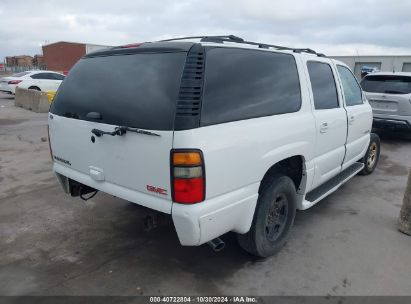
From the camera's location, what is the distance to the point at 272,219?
3.31m

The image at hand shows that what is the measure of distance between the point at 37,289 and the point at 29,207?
1.83 metres

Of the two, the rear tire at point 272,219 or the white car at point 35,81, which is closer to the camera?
the rear tire at point 272,219

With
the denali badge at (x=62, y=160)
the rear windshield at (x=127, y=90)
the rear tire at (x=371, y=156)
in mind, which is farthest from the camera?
the rear tire at (x=371, y=156)

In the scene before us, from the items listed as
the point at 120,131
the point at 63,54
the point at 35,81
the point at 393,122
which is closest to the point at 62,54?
the point at 63,54

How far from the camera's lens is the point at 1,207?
14.4 feet

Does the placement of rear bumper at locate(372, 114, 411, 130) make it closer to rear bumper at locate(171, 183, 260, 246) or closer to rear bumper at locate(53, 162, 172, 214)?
rear bumper at locate(171, 183, 260, 246)

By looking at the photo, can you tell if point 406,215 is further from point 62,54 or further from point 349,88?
point 62,54

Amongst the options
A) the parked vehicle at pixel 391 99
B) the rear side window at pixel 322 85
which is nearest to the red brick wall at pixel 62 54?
the parked vehicle at pixel 391 99

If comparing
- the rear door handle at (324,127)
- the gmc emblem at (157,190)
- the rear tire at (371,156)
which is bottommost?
the rear tire at (371,156)

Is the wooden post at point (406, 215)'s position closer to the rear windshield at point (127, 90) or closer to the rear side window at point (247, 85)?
the rear side window at point (247, 85)

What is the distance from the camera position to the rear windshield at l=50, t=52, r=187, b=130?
2.43 metres

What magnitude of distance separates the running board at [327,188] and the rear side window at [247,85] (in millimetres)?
1052

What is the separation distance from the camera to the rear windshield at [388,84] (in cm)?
819

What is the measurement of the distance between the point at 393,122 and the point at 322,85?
520 centimetres
